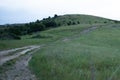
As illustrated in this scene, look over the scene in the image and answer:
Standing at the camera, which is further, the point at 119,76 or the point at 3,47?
the point at 3,47

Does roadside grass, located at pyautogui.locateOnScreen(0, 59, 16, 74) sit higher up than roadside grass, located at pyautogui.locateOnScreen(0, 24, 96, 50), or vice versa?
roadside grass, located at pyautogui.locateOnScreen(0, 59, 16, 74)

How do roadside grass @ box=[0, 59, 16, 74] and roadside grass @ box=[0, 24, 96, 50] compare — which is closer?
roadside grass @ box=[0, 59, 16, 74]

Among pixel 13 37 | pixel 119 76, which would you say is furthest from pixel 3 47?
pixel 119 76

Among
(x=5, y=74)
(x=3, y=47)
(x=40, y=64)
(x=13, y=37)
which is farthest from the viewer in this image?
(x=13, y=37)

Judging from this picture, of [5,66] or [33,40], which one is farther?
[33,40]

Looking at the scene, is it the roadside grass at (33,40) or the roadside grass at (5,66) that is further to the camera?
the roadside grass at (33,40)

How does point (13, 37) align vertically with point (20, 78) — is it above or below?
below

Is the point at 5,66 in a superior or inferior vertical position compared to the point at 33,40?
superior

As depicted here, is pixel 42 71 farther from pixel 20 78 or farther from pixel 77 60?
pixel 77 60

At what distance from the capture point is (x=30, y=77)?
20156mm

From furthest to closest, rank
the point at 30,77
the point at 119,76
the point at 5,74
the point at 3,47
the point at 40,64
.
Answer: the point at 3,47, the point at 40,64, the point at 5,74, the point at 30,77, the point at 119,76

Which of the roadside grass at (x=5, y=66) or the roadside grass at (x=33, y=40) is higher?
the roadside grass at (x=5, y=66)

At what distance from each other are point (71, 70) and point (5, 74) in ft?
13.7

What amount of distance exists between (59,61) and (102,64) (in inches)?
124
